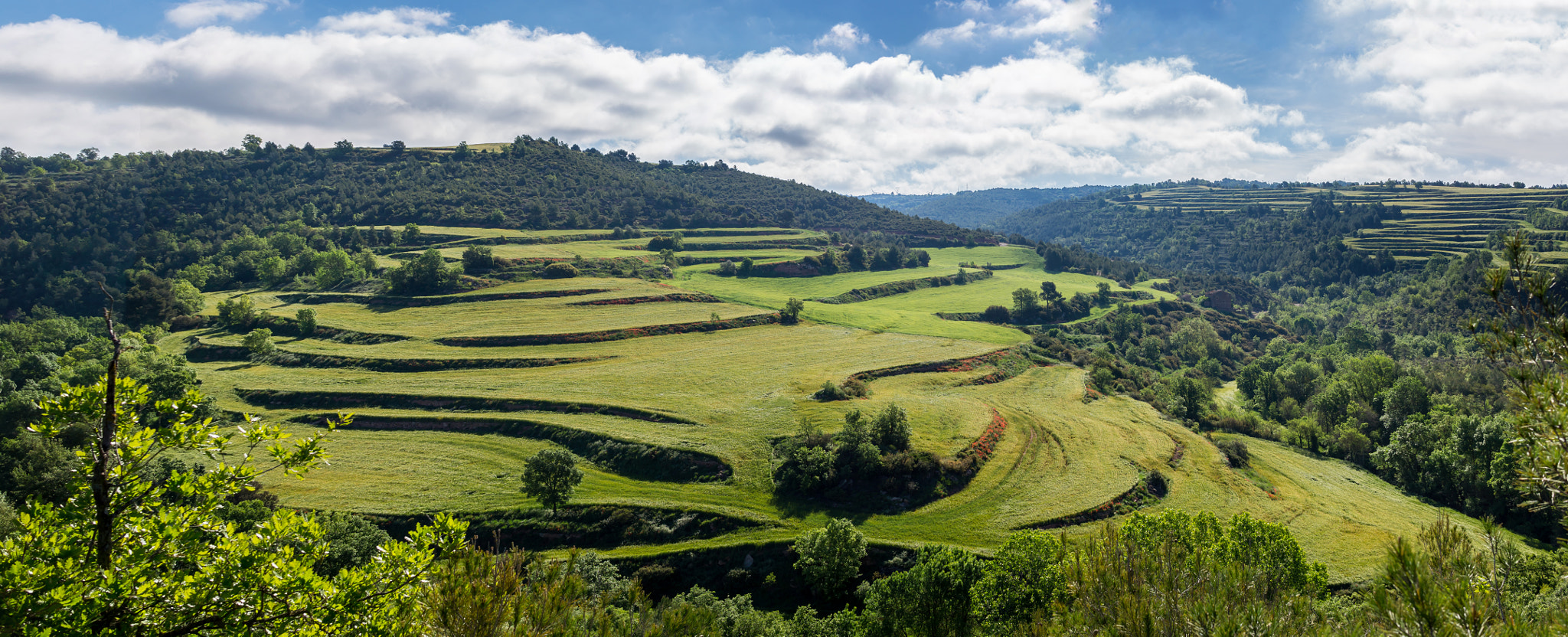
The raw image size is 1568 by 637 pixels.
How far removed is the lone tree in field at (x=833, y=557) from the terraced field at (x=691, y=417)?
15.7ft

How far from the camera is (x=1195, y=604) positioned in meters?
13.3

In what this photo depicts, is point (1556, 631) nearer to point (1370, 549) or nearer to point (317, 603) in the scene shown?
point (317, 603)

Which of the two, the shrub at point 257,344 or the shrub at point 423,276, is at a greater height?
the shrub at point 423,276

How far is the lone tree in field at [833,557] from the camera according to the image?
133 ft

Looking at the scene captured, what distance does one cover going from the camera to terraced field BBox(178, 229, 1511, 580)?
4838 cm

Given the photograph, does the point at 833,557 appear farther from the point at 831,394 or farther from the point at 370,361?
the point at 370,361

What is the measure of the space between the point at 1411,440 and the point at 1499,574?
7454 centimetres

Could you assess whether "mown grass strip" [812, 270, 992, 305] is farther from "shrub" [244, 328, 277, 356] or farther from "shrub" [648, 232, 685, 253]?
"shrub" [244, 328, 277, 356]

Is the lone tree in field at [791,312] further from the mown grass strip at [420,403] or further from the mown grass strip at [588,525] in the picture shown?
the mown grass strip at [588,525]

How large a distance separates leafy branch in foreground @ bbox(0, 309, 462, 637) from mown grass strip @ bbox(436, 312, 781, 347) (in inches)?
3019

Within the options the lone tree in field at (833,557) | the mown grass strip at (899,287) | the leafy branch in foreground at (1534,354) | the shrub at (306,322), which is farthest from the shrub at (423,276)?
the leafy branch in foreground at (1534,354)

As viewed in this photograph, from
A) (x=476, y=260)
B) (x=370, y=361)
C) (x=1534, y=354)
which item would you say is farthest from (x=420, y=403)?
(x=1534, y=354)

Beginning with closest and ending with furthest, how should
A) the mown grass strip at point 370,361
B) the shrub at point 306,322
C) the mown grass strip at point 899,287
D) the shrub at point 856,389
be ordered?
the shrub at point 856,389
the mown grass strip at point 370,361
the shrub at point 306,322
the mown grass strip at point 899,287

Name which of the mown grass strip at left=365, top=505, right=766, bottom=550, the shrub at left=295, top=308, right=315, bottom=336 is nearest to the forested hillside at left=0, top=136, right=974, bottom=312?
the shrub at left=295, top=308, right=315, bottom=336
